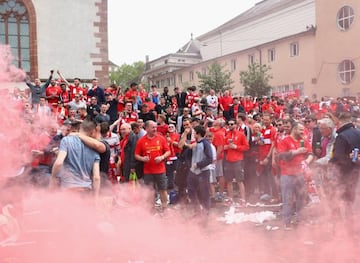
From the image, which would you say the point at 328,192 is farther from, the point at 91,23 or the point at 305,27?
the point at 305,27

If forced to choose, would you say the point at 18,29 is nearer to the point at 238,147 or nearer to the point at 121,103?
the point at 121,103

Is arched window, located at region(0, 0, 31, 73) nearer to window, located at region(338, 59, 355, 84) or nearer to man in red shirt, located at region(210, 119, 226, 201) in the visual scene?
man in red shirt, located at region(210, 119, 226, 201)

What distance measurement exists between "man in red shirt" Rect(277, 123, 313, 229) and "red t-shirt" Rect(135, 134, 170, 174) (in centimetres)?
213

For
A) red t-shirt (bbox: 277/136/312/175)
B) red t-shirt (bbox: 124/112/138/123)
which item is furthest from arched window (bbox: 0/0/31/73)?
red t-shirt (bbox: 277/136/312/175)

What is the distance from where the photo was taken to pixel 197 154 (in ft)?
24.2

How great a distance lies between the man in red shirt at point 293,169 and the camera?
7.03 m

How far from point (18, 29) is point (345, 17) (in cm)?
2109

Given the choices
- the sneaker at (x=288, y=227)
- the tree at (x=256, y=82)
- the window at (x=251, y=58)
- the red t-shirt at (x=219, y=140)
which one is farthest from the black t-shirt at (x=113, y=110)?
the window at (x=251, y=58)

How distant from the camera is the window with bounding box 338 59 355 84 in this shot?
2912cm

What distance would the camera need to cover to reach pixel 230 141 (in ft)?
32.1

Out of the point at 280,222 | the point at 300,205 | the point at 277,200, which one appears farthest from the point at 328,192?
the point at 277,200

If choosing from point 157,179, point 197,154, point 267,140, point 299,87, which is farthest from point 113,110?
point 299,87

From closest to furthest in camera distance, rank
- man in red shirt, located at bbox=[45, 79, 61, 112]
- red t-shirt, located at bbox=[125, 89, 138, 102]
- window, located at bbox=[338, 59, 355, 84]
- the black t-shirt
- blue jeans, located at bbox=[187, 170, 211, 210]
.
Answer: blue jeans, located at bbox=[187, 170, 211, 210] < man in red shirt, located at bbox=[45, 79, 61, 112] < the black t-shirt < red t-shirt, located at bbox=[125, 89, 138, 102] < window, located at bbox=[338, 59, 355, 84]

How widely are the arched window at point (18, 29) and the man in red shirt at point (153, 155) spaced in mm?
10768
